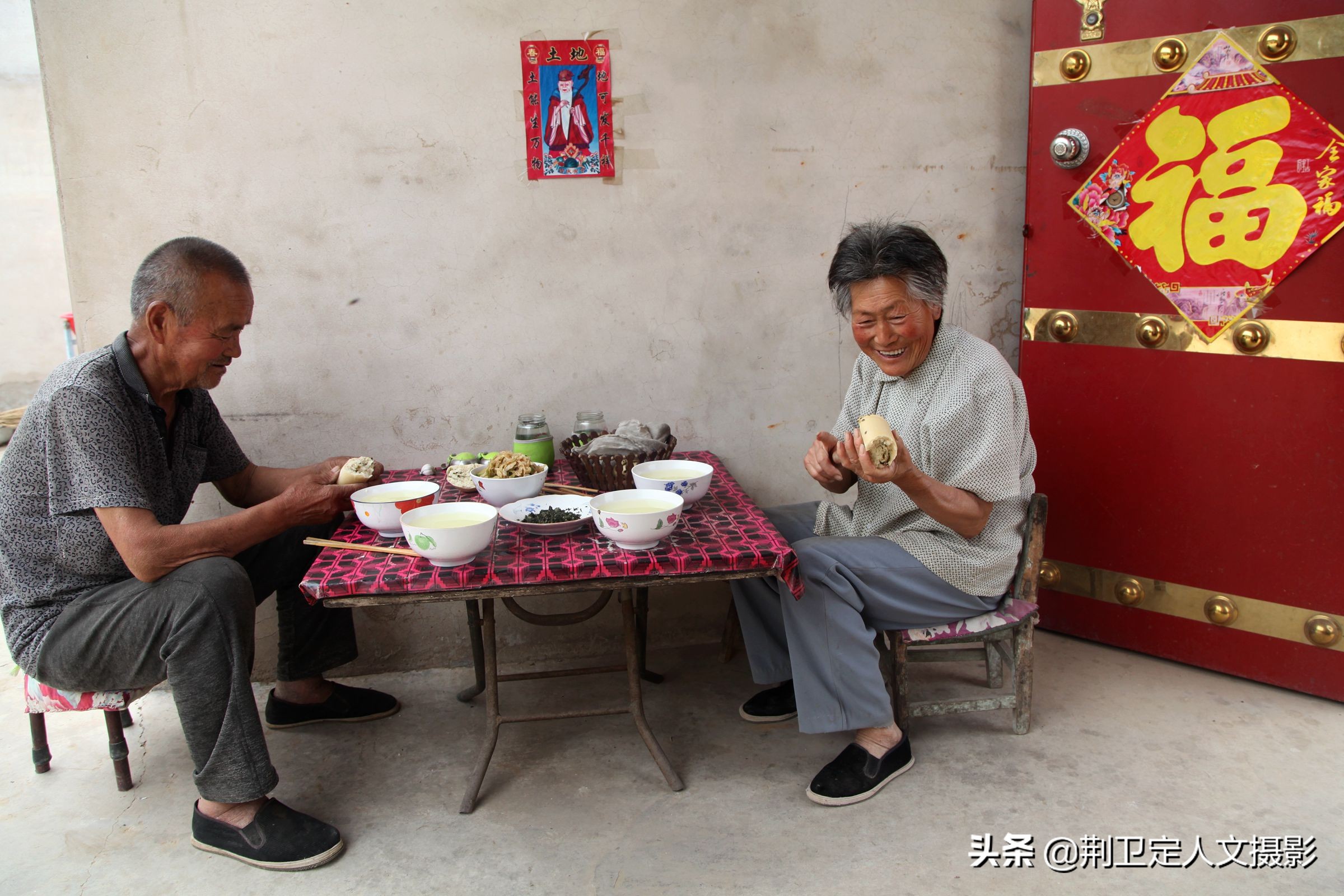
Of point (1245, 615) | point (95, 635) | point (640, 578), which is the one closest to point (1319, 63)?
point (1245, 615)

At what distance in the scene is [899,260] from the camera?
7.58 ft

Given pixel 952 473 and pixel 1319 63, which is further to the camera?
pixel 1319 63

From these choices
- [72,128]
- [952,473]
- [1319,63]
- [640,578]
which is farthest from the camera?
[72,128]

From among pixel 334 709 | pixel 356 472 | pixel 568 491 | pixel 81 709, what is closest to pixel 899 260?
pixel 568 491

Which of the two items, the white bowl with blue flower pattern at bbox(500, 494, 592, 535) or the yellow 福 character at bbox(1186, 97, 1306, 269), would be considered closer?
the white bowl with blue flower pattern at bbox(500, 494, 592, 535)

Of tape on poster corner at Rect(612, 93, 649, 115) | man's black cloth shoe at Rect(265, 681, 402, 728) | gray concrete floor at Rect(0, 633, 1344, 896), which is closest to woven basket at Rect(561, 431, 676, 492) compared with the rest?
gray concrete floor at Rect(0, 633, 1344, 896)

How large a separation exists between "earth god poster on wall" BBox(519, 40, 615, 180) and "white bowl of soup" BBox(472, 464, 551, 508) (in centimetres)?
110

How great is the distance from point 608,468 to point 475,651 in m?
0.87

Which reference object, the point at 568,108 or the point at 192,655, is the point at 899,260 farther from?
the point at 192,655

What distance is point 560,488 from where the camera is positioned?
2562 millimetres

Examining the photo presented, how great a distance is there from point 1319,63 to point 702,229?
6.05 feet

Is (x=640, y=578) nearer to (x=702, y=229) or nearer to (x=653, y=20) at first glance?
(x=702, y=229)

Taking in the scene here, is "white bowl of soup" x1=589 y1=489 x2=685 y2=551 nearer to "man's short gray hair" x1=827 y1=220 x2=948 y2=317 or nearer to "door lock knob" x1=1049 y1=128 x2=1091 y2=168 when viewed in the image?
"man's short gray hair" x1=827 y1=220 x2=948 y2=317

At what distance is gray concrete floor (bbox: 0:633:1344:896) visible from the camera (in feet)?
7.02
